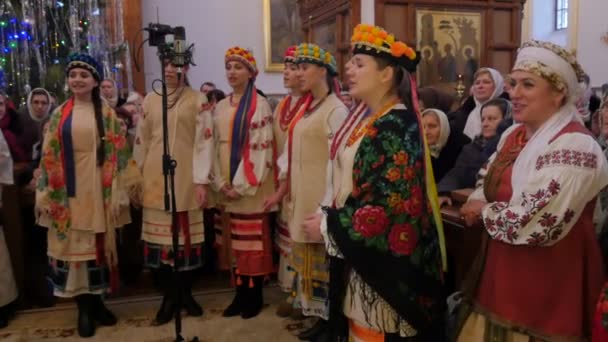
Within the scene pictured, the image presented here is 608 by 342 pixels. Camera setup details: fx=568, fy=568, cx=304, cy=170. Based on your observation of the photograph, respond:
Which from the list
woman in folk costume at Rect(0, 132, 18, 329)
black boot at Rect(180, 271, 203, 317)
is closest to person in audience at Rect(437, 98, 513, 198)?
black boot at Rect(180, 271, 203, 317)

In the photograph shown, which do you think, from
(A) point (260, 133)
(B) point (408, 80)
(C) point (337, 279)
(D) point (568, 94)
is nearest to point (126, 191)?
(A) point (260, 133)

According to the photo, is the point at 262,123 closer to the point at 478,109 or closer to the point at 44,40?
the point at 478,109

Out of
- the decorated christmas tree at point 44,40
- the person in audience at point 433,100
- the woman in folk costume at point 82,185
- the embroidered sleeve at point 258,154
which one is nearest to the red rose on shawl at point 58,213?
the woman in folk costume at point 82,185

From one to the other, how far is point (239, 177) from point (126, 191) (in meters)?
0.69

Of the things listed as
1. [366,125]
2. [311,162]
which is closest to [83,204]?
[311,162]

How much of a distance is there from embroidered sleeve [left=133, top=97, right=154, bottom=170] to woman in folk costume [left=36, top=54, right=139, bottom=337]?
0.54 ft

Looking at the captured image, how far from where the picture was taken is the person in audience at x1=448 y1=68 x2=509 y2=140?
410 centimetres

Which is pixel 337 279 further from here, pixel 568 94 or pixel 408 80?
pixel 568 94

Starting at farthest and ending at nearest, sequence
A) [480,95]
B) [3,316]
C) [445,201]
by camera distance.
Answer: [480,95], [3,316], [445,201]

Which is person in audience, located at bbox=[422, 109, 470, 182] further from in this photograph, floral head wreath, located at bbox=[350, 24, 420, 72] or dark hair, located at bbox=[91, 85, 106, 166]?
dark hair, located at bbox=[91, 85, 106, 166]

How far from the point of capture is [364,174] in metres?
Answer: 2.00

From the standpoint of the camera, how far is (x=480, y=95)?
4.15 metres

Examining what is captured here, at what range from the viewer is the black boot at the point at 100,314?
3.60 meters

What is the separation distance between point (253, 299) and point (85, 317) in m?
1.04
